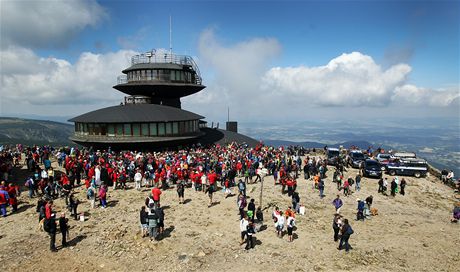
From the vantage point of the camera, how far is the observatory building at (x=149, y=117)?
38.4 metres

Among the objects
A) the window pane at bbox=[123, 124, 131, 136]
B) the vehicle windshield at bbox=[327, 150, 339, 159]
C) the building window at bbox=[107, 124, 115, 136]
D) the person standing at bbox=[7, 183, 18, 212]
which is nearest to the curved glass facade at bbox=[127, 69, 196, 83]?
the window pane at bbox=[123, 124, 131, 136]

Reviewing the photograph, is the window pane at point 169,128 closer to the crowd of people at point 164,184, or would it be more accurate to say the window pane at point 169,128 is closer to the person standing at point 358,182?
the crowd of people at point 164,184

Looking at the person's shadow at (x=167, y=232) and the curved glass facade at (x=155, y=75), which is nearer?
the person's shadow at (x=167, y=232)

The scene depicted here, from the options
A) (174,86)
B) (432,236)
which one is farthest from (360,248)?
(174,86)

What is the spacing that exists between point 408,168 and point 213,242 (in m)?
28.6

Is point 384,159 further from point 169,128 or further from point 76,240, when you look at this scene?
point 76,240

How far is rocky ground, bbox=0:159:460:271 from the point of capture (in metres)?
14.1

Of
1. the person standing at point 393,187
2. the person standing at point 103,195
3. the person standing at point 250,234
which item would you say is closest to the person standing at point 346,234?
the person standing at point 250,234

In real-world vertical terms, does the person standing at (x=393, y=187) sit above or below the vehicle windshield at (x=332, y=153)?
below

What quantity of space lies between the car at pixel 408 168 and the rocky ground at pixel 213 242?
468 inches

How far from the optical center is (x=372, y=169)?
32812 mm

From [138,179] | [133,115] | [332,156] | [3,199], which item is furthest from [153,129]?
[332,156]

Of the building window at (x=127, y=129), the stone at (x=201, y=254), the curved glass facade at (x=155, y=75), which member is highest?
the curved glass facade at (x=155, y=75)

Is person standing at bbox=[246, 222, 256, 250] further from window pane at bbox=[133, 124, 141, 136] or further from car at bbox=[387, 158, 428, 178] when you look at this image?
window pane at bbox=[133, 124, 141, 136]
